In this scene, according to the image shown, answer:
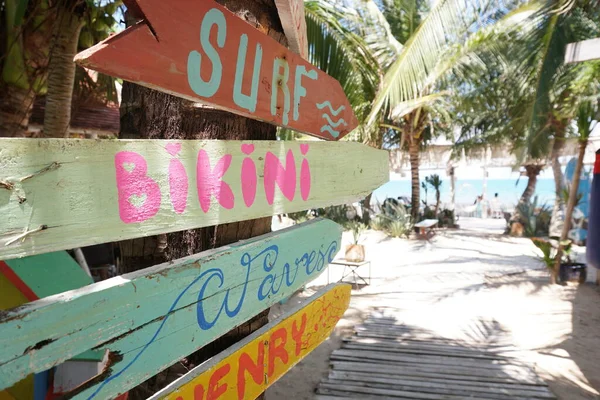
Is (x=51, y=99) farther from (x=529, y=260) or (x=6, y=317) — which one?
(x=529, y=260)

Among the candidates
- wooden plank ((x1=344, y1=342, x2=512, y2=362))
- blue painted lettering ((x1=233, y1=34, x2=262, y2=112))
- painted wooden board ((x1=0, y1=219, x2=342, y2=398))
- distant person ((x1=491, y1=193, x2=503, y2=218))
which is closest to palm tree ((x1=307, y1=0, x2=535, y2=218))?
wooden plank ((x1=344, y1=342, x2=512, y2=362))

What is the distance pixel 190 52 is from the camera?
753 mm

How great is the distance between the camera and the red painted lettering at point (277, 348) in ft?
3.37

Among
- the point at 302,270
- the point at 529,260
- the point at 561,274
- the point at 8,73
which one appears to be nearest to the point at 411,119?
the point at 529,260

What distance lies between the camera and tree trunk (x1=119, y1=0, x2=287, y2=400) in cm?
102

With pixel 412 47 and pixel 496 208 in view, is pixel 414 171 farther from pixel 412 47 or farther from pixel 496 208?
pixel 496 208

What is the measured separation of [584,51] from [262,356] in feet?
10.2

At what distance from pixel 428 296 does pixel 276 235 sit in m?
5.67

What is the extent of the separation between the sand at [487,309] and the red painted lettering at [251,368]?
2516 mm

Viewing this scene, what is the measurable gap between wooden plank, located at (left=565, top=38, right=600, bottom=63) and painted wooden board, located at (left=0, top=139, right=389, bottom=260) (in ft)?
9.10

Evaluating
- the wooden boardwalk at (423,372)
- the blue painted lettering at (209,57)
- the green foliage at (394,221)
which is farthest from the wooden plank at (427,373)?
→ the green foliage at (394,221)

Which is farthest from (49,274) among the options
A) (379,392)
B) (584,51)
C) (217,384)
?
(584,51)

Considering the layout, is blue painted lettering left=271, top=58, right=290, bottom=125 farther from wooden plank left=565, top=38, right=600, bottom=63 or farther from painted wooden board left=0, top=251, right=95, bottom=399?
wooden plank left=565, top=38, right=600, bottom=63

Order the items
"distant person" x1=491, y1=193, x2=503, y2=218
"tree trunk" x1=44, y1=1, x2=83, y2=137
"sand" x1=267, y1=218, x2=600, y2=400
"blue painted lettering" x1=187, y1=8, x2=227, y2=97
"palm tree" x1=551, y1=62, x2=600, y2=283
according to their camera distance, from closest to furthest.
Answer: "blue painted lettering" x1=187, y1=8, x2=227, y2=97
"tree trunk" x1=44, y1=1, x2=83, y2=137
"sand" x1=267, y1=218, x2=600, y2=400
"palm tree" x1=551, y1=62, x2=600, y2=283
"distant person" x1=491, y1=193, x2=503, y2=218
